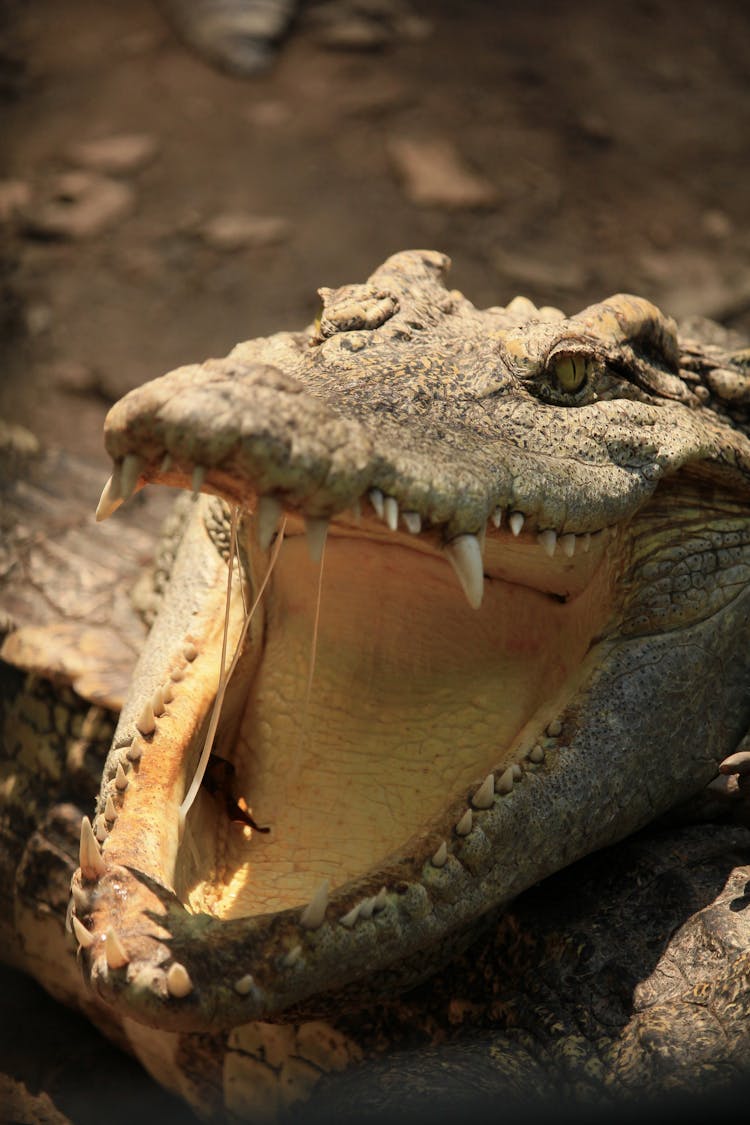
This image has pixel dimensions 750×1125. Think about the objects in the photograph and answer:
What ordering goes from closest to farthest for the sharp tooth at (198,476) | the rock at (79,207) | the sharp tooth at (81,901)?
the sharp tooth at (198,476), the sharp tooth at (81,901), the rock at (79,207)

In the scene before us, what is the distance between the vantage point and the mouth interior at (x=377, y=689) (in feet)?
8.67

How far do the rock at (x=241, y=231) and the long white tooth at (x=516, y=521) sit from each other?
432cm

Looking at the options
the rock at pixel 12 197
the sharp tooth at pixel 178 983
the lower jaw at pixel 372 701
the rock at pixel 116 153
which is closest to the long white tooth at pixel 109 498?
the lower jaw at pixel 372 701

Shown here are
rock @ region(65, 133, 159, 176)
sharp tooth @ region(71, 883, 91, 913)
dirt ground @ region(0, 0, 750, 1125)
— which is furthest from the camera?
rock @ region(65, 133, 159, 176)

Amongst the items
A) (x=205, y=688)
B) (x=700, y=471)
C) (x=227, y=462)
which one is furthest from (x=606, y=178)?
(x=227, y=462)

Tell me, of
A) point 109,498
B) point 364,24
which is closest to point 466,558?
point 109,498

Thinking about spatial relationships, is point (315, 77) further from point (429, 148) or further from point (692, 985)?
point (692, 985)

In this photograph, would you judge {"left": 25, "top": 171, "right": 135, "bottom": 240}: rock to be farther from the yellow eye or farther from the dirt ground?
the yellow eye

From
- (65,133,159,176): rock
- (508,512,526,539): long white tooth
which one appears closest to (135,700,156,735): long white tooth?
(508,512,526,539): long white tooth

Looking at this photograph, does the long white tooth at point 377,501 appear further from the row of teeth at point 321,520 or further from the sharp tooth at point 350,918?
the sharp tooth at point 350,918

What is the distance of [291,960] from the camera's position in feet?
7.20

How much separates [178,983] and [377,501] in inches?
33.3

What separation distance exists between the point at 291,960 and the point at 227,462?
854 millimetres

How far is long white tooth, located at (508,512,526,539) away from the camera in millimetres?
2352
